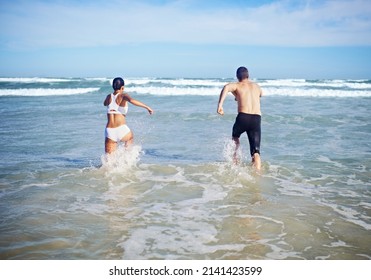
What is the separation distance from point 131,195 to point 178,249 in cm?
166

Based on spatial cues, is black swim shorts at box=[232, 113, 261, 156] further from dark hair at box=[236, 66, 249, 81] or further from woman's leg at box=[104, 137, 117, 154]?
woman's leg at box=[104, 137, 117, 154]

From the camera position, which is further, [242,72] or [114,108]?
[242,72]

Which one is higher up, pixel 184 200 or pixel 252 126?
pixel 252 126

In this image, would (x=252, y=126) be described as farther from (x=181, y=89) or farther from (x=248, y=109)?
(x=181, y=89)

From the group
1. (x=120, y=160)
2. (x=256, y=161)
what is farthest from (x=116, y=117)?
(x=256, y=161)

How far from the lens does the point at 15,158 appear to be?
264 inches

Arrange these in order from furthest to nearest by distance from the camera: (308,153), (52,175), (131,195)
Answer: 1. (308,153)
2. (52,175)
3. (131,195)

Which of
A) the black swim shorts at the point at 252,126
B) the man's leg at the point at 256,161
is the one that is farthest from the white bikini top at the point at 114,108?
the man's leg at the point at 256,161

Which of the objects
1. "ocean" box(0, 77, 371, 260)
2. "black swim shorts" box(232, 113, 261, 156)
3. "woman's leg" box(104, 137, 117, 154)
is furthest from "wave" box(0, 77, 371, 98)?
"woman's leg" box(104, 137, 117, 154)

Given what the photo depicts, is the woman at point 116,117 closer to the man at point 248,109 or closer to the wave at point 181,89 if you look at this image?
the man at point 248,109

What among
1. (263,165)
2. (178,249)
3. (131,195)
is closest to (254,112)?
Result: (263,165)
